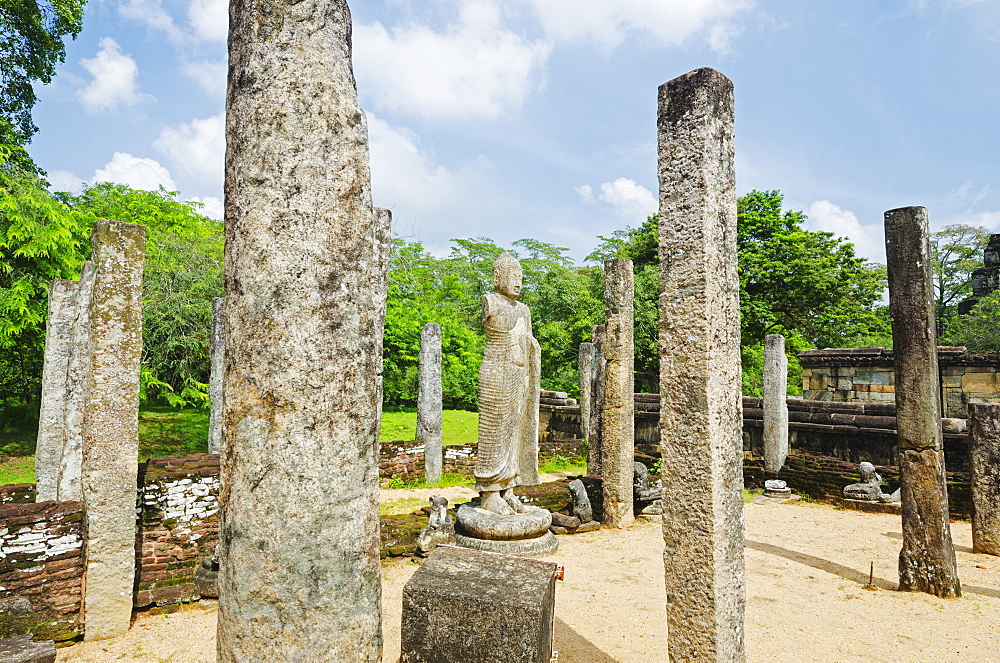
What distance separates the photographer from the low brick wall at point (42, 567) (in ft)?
15.2

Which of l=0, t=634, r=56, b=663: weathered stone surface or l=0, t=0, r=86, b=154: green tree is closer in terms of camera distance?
l=0, t=634, r=56, b=663: weathered stone surface

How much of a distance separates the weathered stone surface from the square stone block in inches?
99.2

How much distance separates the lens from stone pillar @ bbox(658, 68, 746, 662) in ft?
10.5

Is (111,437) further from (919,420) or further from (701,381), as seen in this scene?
(919,420)

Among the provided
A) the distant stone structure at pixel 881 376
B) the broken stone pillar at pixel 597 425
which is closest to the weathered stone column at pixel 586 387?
the broken stone pillar at pixel 597 425

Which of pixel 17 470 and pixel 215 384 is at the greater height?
pixel 215 384

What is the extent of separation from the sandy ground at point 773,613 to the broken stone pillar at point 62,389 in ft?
9.44

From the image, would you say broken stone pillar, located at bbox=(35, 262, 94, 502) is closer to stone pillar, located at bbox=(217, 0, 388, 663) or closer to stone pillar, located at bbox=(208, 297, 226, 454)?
stone pillar, located at bbox=(208, 297, 226, 454)

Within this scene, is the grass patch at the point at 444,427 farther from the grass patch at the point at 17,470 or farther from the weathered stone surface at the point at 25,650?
the weathered stone surface at the point at 25,650

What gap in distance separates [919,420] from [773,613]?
2389mm

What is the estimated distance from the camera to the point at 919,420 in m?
5.66

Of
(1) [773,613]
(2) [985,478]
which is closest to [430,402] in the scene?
(1) [773,613]

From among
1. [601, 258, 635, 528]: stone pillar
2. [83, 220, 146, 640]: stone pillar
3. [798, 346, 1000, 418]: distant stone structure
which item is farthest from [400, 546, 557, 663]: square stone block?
[798, 346, 1000, 418]: distant stone structure

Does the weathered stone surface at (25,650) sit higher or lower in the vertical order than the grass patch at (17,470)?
lower
